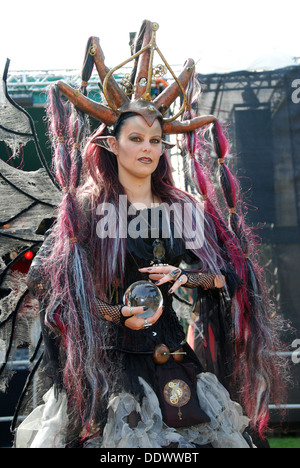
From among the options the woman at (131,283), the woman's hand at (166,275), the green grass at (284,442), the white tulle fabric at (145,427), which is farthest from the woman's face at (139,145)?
the green grass at (284,442)

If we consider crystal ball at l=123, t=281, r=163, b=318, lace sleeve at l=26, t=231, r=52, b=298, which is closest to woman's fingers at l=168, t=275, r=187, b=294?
crystal ball at l=123, t=281, r=163, b=318

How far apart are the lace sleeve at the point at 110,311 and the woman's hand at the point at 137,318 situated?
1.9 inches

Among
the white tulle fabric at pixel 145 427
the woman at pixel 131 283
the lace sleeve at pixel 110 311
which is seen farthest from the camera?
the lace sleeve at pixel 110 311

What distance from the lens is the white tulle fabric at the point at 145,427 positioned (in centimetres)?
161

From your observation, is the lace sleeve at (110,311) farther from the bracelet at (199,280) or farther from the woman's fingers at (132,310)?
the bracelet at (199,280)

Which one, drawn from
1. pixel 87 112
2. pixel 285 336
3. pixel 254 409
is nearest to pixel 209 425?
pixel 254 409

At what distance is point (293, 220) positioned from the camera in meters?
3.56

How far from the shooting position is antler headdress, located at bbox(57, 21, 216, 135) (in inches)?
77.6

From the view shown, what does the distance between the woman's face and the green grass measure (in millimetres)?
2340

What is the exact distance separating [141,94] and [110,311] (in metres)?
0.96

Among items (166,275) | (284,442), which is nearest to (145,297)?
(166,275)

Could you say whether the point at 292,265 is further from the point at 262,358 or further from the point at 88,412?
the point at 88,412

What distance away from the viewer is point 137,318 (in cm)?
176

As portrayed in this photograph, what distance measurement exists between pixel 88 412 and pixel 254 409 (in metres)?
0.77
